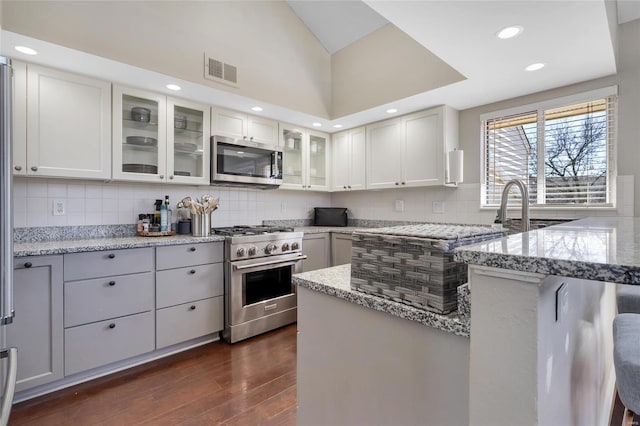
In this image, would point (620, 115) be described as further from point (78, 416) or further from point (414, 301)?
point (78, 416)

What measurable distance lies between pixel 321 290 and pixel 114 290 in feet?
5.93

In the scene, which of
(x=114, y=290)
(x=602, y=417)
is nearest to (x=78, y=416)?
(x=114, y=290)

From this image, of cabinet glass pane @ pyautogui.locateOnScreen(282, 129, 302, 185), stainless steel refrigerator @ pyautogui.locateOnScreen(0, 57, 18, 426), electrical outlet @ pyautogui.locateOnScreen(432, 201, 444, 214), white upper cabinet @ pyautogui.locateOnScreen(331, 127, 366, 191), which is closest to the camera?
stainless steel refrigerator @ pyautogui.locateOnScreen(0, 57, 18, 426)

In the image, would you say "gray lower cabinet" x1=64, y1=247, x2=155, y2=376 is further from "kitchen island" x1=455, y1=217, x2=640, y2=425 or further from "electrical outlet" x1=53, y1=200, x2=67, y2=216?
"kitchen island" x1=455, y1=217, x2=640, y2=425

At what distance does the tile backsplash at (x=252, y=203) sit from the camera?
7.70 ft

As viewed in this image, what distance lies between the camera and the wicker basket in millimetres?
775

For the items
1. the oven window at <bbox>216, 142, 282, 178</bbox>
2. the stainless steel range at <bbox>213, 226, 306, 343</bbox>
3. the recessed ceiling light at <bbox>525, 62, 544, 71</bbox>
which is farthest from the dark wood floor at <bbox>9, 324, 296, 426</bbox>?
the recessed ceiling light at <bbox>525, 62, 544, 71</bbox>

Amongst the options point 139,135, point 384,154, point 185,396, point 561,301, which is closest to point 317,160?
point 384,154

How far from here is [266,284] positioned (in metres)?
2.92

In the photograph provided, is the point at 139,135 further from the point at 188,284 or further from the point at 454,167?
the point at 454,167

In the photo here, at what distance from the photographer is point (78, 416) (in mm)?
1768

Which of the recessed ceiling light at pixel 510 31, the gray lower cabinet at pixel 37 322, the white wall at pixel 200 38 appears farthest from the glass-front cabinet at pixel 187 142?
the recessed ceiling light at pixel 510 31

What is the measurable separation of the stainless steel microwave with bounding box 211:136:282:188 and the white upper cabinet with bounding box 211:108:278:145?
0.40 ft

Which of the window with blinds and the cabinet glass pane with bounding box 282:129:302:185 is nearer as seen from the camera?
the window with blinds
